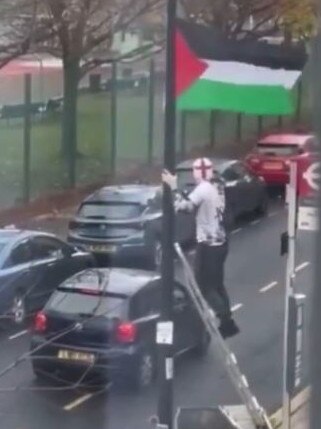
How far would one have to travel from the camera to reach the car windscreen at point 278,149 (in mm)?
7624

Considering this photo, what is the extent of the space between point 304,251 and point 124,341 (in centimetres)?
108

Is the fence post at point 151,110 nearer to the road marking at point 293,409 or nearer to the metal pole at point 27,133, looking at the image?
the metal pole at point 27,133

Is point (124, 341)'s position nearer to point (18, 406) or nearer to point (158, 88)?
point (18, 406)

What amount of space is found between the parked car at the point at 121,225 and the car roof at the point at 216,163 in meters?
0.18

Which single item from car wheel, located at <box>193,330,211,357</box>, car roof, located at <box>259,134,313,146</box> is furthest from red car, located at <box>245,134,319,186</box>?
car wheel, located at <box>193,330,211,357</box>

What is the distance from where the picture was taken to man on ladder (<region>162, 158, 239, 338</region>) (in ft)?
22.1

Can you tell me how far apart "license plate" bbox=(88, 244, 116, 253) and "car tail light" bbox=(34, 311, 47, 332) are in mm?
711

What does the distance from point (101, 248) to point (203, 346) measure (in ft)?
2.67

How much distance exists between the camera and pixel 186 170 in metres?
7.21

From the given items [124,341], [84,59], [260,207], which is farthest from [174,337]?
[84,59]

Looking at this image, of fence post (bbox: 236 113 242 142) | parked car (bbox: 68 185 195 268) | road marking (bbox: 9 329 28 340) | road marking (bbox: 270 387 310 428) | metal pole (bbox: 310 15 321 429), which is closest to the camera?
metal pole (bbox: 310 15 321 429)

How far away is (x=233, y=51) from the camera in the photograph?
20.1 feet

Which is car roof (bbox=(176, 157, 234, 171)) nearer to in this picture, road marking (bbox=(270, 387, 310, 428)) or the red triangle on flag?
the red triangle on flag

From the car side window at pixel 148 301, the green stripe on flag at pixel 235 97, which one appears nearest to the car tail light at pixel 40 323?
the car side window at pixel 148 301
